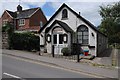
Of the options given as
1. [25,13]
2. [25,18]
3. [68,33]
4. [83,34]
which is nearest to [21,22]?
[25,18]

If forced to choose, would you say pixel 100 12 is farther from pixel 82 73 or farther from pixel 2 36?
pixel 82 73

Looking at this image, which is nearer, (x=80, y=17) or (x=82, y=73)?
(x=82, y=73)

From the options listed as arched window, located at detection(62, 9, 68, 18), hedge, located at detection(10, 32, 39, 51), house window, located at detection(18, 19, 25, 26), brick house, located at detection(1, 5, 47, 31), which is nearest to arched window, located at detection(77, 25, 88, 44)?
arched window, located at detection(62, 9, 68, 18)

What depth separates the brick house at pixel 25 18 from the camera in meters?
50.2

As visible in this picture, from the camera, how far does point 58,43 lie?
29156 mm

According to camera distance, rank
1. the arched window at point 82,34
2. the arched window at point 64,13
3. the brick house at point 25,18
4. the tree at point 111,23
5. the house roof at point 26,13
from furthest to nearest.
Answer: the tree at point 111,23, the house roof at point 26,13, the brick house at point 25,18, the arched window at point 64,13, the arched window at point 82,34

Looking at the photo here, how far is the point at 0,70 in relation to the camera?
13367 mm

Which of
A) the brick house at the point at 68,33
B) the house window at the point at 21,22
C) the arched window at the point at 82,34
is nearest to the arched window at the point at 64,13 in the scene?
the brick house at the point at 68,33

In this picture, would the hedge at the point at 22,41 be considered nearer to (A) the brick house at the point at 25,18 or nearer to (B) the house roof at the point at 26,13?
(A) the brick house at the point at 25,18

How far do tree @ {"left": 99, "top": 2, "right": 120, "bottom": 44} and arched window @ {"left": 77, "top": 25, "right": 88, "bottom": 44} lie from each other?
101ft

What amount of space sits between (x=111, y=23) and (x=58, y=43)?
3572 cm

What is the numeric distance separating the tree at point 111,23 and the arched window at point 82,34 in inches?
1213

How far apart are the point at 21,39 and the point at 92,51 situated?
8434 mm

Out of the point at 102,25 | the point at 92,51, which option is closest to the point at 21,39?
the point at 92,51
